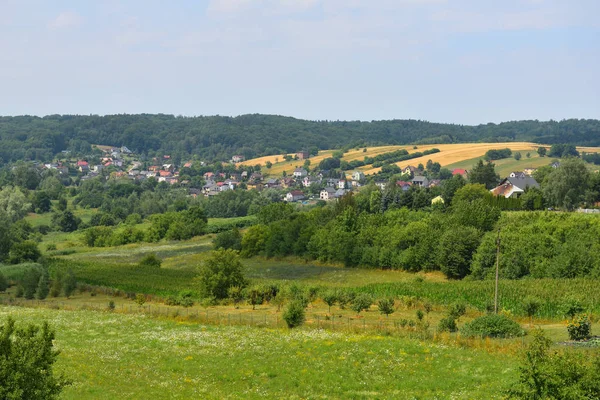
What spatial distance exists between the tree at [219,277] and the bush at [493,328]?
27868 mm

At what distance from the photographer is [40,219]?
173 meters

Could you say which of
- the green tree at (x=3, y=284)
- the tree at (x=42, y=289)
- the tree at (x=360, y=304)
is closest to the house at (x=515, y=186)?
the tree at (x=360, y=304)

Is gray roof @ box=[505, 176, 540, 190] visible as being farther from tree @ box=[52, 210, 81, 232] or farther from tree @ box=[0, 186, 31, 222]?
tree @ box=[0, 186, 31, 222]

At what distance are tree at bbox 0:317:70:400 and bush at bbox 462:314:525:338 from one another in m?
28.1

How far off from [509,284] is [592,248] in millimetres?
14069

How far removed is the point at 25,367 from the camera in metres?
19.8

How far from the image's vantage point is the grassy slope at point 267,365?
96.3 ft

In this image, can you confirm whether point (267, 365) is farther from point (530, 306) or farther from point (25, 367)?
point (530, 306)

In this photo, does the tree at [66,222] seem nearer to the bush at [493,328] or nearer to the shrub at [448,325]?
the shrub at [448,325]

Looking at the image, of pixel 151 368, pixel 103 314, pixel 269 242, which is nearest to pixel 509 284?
pixel 103 314

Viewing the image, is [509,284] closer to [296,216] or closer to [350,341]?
[350,341]

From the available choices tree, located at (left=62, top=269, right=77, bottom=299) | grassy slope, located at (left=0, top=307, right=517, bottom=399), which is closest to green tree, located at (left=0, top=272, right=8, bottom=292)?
tree, located at (left=62, top=269, right=77, bottom=299)

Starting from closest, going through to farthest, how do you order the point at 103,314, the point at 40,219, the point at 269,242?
the point at 103,314 → the point at 269,242 → the point at 40,219

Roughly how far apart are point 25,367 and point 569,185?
99.9 metres
